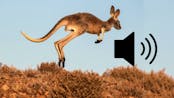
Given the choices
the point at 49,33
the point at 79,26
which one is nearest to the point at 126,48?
the point at 79,26

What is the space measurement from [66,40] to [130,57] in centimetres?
237

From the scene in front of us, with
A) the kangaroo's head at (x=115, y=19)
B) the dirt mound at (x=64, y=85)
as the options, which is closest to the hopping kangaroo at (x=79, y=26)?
the kangaroo's head at (x=115, y=19)

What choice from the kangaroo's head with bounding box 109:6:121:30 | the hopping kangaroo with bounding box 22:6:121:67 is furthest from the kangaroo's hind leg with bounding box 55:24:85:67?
the kangaroo's head with bounding box 109:6:121:30

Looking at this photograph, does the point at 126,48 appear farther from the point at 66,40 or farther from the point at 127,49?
the point at 66,40

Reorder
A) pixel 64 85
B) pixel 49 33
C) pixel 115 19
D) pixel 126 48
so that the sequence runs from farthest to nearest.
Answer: pixel 115 19 → pixel 49 33 → pixel 64 85 → pixel 126 48

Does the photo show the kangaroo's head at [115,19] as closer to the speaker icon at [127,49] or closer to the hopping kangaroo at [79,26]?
the hopping kangaroo at [79,26]

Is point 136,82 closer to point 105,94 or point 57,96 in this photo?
point 105,94

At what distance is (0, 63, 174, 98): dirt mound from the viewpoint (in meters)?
17.2

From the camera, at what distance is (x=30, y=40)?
17.8 meters

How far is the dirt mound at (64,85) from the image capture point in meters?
17.2

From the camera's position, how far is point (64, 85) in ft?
56.7

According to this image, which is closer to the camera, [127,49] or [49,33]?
[127,49]

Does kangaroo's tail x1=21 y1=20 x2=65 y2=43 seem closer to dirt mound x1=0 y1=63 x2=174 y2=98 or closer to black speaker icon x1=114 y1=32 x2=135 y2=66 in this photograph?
dirt mound x1=0 y1=63 x2=174 y2=98

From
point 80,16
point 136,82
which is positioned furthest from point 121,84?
point 80,16
